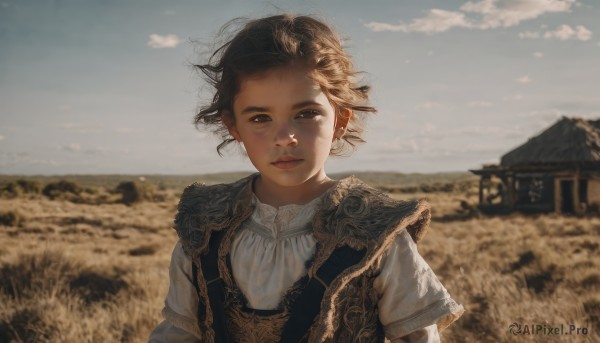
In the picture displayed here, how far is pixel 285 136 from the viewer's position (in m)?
1.68

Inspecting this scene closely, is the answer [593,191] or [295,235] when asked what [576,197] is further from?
[295,235]

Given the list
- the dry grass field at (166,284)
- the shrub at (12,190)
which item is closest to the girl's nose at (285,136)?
the dry grass field at (166,284)

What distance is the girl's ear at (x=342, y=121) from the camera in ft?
6.55

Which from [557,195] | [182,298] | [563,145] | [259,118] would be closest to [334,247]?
[259,118]

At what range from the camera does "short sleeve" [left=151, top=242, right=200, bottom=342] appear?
1.92 metres

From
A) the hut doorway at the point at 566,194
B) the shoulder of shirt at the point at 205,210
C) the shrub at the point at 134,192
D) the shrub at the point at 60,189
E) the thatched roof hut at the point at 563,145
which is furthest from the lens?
the shrub at the point at 60,189

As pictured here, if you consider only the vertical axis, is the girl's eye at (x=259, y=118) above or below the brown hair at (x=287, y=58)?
below

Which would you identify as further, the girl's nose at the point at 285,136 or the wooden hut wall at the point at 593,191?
the wooden hut wall at the point at 593,191

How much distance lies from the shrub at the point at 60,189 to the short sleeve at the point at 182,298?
32.1m

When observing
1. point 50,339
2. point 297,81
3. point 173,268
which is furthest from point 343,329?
point 50,339

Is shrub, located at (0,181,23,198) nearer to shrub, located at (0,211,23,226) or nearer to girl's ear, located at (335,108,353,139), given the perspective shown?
shrub, located at (0,211,23,226)

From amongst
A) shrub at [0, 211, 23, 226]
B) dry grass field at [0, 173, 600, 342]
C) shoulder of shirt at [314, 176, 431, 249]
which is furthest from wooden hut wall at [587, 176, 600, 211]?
shoulder of shirt at [314, 176, 431, 249]

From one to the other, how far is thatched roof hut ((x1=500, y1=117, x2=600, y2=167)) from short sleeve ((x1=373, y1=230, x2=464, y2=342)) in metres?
20.3

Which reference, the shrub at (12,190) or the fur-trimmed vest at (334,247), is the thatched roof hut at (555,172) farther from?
the shrub at (12,190)
